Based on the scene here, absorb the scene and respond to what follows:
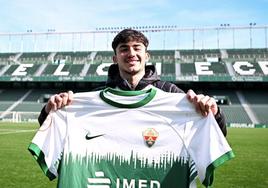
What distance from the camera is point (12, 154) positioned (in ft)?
31.6

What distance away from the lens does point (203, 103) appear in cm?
254

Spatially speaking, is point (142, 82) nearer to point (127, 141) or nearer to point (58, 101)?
point (127, 141)

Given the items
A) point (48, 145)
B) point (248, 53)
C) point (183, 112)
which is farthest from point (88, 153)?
point (248, 53)

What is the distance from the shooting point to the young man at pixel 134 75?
2.63 meters

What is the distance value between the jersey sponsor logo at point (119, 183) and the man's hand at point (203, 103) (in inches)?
24.4

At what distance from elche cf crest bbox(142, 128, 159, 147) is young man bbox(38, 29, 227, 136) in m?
0.36

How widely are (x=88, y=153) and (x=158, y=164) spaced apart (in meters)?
0.54

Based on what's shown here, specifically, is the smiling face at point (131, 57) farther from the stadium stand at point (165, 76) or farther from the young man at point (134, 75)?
the stadium stand at point (165, 76)

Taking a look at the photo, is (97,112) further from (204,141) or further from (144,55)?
(204,141)

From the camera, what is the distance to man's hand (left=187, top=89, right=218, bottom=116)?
8.29 feet

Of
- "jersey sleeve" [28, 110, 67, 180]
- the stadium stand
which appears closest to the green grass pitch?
"jersey sleeve" [28, 110, 67, 180]

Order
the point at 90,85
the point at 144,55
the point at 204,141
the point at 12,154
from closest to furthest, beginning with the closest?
the point at 204,141 < the point at 144,55 < the point at 12,154 < the point at 90,85

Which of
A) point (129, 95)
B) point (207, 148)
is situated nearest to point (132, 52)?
point (129, 95)

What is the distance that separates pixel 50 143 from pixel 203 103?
1181mm
